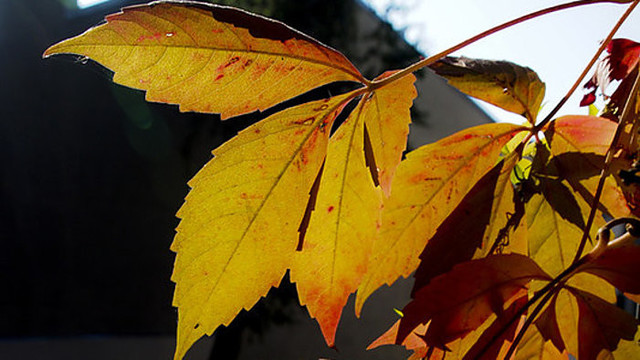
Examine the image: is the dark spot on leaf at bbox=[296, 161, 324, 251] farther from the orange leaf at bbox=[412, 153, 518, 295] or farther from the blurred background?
the blurred background

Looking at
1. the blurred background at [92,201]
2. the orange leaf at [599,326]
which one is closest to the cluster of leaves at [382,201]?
the orange leaf at [599,326]

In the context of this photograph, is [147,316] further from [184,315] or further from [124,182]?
[184,315]

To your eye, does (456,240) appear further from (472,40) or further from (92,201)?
(92,201)

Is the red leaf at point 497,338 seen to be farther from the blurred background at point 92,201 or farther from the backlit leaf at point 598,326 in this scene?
the blurred background at point 92,201

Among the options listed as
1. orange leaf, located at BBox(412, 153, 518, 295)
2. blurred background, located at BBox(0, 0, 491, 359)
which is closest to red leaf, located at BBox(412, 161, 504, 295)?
orange leaf, located at BBox(412, 153, 518, 295)

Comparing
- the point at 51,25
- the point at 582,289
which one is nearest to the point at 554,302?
the point at 582,289

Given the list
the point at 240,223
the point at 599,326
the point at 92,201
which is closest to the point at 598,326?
the point at 599,326
